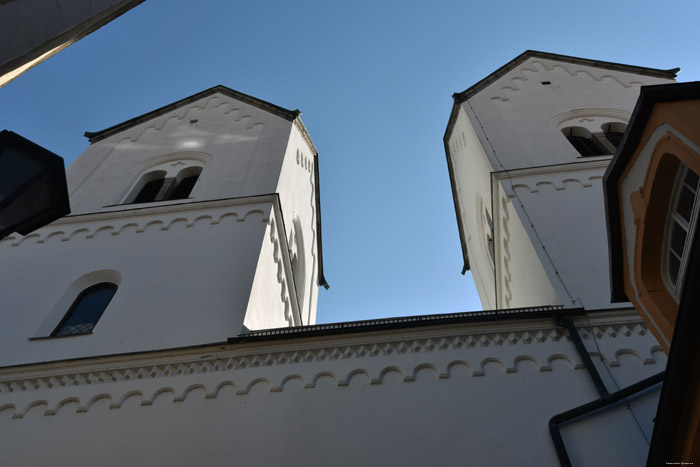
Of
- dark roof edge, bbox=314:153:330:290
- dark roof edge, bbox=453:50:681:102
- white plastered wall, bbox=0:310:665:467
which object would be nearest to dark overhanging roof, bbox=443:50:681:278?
dark roof edge, bbox=453:50:681:102

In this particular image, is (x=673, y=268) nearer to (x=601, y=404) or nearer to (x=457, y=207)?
(x=601, y=404)

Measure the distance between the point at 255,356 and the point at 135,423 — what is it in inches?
63.8

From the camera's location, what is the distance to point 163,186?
1330 centimetres

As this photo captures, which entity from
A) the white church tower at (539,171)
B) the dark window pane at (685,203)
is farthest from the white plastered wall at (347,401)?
the dark window pane at (685,203)

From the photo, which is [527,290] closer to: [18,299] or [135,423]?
[135,423]

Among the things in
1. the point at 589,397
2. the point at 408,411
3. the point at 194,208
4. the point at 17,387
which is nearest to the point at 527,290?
the point at 589,397

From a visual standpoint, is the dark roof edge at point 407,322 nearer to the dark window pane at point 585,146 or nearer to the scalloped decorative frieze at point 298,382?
the scalloped decorative frieze at point 298,382

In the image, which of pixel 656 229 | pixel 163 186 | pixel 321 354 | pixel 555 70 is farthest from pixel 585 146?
pixel 163 186

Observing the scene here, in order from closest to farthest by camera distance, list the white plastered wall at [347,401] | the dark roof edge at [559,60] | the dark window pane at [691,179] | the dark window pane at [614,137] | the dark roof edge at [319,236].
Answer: the dark window pane at [691,179]
the white plastered wall at [347,401]
the dark window pane at [614,137]
the dark roof edge at [559,60]
the dark roof edge at [319,236]

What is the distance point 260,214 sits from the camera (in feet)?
36.0

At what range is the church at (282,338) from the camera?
6.12 meters

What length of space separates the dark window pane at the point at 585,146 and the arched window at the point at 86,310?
1053 centimetres

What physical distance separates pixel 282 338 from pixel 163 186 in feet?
23.6

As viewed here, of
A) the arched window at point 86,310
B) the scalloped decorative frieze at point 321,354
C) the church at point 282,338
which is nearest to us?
the church at point 282,338
